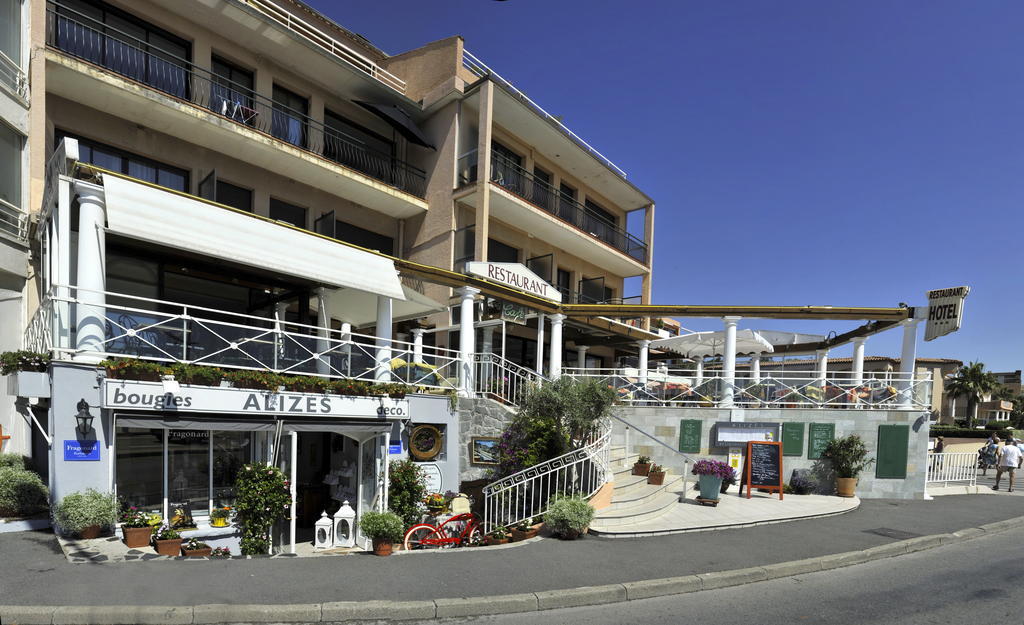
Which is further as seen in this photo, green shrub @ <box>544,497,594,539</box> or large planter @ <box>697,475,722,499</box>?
large planter @ <box>697,475,722,499</box>

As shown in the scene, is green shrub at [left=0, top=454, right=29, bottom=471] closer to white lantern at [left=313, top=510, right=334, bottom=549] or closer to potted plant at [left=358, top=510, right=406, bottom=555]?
white lantern at [left=313, top=510, right=334, bottom=549]

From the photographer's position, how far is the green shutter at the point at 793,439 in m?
14.0

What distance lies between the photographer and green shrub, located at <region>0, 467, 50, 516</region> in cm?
806

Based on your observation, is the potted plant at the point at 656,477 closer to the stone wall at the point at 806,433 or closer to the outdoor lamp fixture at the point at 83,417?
the stone wall at the point at 806,433

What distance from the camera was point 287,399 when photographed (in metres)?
9.06

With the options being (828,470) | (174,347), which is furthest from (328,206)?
(828,470)

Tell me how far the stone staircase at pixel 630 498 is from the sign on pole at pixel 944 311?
8.66m

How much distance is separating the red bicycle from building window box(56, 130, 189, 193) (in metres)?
9.65

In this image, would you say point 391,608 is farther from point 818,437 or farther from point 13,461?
point 818,437

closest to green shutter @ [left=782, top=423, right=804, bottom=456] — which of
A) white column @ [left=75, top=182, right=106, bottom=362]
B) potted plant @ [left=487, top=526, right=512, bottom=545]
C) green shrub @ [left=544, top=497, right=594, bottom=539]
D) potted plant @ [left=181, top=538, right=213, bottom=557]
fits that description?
green shrub @ [left=544, top=497, right=594, bottom=539]

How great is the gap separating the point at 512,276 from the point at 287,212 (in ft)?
23.1

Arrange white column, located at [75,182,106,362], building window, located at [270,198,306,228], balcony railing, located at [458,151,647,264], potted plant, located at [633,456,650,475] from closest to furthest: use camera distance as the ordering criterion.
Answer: white column, located at [75,182,106,362], potted plant, located at [633,456,650,475], building window, located at [270,198,306,228], balcony railing, located at [458,151,647,264]

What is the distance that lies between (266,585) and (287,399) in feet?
12.0

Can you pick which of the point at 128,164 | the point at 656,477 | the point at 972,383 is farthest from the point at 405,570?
the point at 972,383
